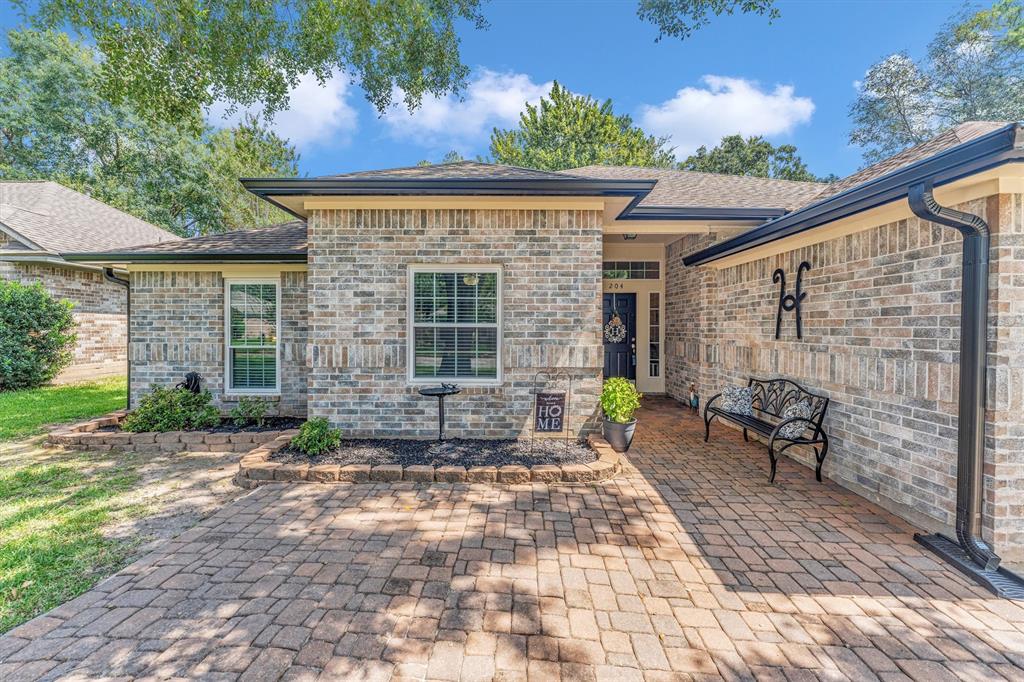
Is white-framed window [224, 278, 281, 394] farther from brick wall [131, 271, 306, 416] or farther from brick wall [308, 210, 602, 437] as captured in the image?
brick wall [308, 210, 602, 437]

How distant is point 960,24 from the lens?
18531 millimetres

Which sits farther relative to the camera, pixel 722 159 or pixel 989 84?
pixel 722 159

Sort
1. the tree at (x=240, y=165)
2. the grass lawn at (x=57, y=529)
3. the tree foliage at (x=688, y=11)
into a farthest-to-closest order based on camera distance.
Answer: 1. the tree at (x=240, y=165)
2. the tree foliage at (x=688, y=11)
3. the grass lawn at (x=57, y=529)

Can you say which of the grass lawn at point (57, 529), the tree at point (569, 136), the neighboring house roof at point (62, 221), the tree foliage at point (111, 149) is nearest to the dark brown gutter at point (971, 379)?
the grass lawn at point (57, 529)

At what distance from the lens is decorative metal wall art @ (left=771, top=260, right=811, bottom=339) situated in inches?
192

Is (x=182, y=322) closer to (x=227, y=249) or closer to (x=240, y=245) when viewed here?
(x=227, y=249)

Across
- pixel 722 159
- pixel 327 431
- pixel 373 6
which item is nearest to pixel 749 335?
pixel 327 431

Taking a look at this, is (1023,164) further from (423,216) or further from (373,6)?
(373,6)

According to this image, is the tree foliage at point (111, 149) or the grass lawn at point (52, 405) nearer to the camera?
the grass lawn at point (52, 405)

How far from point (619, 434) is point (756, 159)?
26.7 m

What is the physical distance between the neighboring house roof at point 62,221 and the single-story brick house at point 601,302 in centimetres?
698

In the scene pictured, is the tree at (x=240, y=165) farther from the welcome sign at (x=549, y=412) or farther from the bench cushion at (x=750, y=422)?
the bench cushion at (x=750, y=422)

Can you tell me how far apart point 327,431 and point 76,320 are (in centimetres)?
1150

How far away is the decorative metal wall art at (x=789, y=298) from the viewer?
4.88 metres
